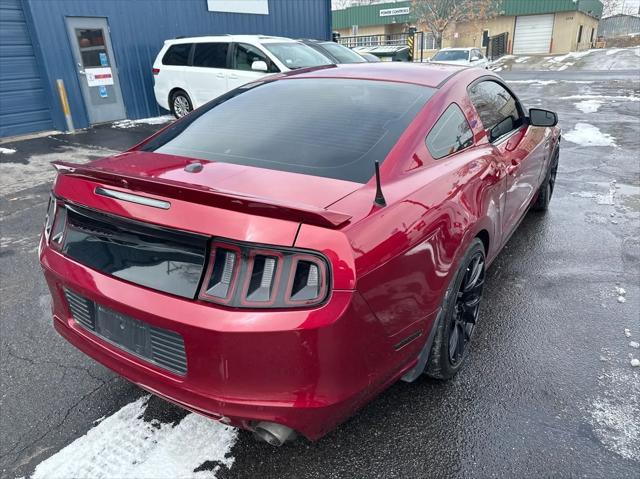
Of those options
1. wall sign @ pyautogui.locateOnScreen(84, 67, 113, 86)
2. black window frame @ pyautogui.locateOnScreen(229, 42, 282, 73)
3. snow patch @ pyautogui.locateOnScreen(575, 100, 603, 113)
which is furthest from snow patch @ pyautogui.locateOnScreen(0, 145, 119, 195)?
snow patch @ pyautogui.locateOnScreen(575, 100, 603, 113)

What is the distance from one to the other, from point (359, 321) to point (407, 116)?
Answer: 1.20 metres

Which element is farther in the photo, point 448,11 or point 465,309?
point 448,11

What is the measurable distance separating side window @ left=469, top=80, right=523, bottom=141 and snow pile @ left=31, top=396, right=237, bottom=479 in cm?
238

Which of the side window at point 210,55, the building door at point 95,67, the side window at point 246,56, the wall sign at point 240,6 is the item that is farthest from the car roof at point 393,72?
the wall sign at point 240,6

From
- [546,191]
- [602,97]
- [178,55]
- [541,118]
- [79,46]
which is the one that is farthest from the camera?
[602,97]

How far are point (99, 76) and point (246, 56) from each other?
11.6 ft

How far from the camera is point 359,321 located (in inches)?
64.8

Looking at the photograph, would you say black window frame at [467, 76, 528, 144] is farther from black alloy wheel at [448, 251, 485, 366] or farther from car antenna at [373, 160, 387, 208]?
car antenna at [373, 160, 387, 208]

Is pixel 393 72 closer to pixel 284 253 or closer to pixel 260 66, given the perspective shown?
pixel 284 253

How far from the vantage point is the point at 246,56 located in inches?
361

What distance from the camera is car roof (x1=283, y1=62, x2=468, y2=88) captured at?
9.09ft

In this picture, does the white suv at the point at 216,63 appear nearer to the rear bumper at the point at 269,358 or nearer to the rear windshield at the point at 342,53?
the rear windshield at the point at 342,53

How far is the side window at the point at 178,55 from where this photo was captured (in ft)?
32.8

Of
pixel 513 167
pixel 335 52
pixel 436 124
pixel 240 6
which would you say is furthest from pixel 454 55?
pixel 436 124
